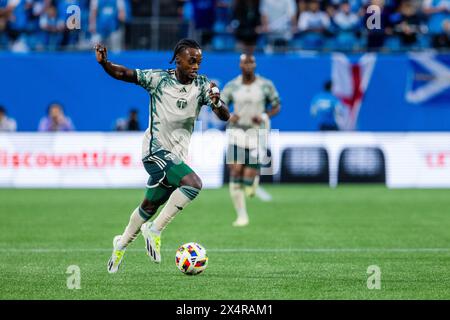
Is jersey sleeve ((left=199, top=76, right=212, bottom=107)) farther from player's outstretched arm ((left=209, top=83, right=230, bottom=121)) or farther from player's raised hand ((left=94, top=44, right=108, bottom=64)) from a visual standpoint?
player's raised hand ((left=94, top=44, right=108, bottom=64))

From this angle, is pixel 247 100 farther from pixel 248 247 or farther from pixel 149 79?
pixel 149 79

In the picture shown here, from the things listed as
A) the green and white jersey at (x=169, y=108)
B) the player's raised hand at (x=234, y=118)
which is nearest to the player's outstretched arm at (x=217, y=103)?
the green and white jersey at (x=169, y=108)

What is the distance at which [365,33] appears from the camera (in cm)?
2730

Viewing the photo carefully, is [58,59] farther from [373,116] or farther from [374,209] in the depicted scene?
[374,209]

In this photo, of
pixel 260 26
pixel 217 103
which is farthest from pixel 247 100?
pixel 260 26

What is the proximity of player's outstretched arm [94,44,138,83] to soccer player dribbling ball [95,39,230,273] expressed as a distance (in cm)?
16

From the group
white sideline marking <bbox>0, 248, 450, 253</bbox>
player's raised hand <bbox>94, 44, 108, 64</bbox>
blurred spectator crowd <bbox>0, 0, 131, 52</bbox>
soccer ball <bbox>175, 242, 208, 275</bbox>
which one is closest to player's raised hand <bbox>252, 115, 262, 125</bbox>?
white sideline marking <bbox>0, 248, 450, 253</bbox>

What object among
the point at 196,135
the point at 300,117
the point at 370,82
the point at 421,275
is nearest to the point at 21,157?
the point at 196,135

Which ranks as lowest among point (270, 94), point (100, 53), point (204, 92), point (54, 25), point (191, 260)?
point (191, 260)

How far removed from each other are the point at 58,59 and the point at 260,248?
1630 cm

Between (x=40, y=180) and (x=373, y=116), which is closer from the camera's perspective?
(x=40, y=180)

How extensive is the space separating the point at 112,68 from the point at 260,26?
57.8 ft

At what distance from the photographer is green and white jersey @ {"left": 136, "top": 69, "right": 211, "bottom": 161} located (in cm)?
1048

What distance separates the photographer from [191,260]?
10078 millimetres
